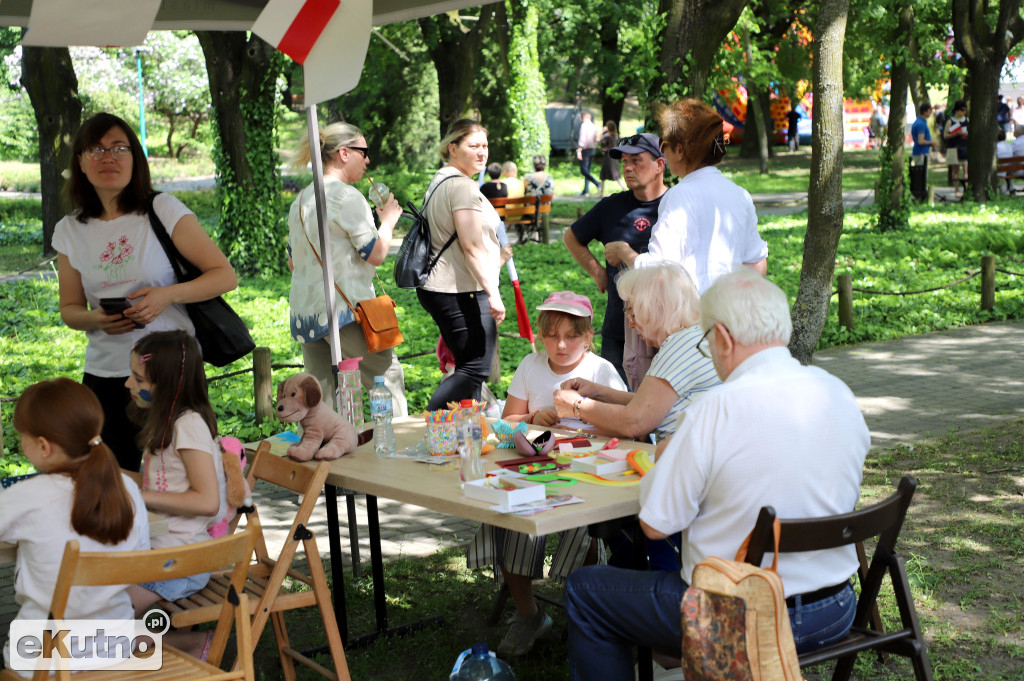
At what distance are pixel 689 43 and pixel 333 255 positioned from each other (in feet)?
17.3

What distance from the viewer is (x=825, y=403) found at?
114 inches

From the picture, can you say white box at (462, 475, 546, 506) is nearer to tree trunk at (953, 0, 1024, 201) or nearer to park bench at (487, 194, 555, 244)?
park bench at (487, 194, 555, 244)

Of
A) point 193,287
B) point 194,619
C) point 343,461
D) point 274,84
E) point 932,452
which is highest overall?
point 274,84

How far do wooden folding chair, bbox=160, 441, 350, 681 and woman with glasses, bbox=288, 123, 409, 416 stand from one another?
170cm

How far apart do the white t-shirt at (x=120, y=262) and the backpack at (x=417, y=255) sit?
188cm

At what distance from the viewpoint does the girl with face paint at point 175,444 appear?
3576mm

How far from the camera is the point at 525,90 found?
72.4ft

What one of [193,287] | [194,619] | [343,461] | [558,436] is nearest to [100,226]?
[193,287]

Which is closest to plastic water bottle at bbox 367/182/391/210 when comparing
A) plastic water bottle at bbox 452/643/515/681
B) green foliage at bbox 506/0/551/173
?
plastic water bottle at bbox 452/643/515/681

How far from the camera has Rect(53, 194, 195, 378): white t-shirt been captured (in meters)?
4.18

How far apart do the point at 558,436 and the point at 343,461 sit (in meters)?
0.81

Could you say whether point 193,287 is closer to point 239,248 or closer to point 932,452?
point 932,452

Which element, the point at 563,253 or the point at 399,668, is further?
the point at 563,253

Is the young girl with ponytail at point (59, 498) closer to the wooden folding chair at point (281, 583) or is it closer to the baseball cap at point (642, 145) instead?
the wooden folding chair at point (281, 583)
